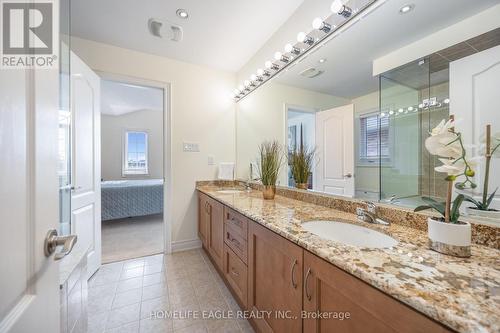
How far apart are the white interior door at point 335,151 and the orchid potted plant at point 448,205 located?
0.65 metres

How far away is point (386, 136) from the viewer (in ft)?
3.97

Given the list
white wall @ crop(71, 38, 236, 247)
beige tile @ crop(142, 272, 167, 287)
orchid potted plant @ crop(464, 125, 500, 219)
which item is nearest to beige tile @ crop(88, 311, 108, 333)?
beige tile @ crop(142, 272, 167, 287)

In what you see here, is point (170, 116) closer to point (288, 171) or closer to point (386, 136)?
point (288, 171)

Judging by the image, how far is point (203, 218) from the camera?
2408 mm

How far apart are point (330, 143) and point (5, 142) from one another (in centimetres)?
161

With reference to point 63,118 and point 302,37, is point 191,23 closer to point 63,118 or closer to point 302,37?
point 302,37

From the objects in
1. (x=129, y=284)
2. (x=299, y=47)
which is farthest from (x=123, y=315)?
(x=299, y=47)

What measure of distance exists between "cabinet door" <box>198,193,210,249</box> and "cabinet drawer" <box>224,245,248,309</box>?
64cm

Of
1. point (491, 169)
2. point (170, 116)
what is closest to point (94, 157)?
point (170, 116)

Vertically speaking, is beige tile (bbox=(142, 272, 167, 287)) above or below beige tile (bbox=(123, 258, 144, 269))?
above

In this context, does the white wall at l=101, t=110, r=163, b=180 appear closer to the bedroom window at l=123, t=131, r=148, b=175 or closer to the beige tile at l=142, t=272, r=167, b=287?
the bedroom window at l=123, t=131, r=148, b=175

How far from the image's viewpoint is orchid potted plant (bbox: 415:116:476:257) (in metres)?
0.69

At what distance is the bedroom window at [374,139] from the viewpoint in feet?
3.99

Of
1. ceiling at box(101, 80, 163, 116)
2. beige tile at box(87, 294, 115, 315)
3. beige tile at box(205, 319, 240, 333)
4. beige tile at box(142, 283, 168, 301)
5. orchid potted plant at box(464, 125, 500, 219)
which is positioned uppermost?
ceiling at box(101, 80, 163, 116)
